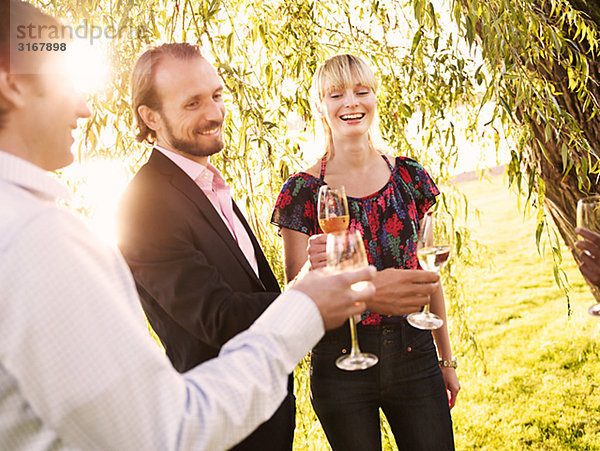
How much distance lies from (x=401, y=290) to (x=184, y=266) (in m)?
0.59

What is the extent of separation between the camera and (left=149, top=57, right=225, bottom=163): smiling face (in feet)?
6.11

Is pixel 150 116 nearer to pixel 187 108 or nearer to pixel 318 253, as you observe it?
pixel 187 108

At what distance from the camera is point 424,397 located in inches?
84.2

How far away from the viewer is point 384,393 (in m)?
2.15

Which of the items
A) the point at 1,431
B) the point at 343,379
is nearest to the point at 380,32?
the point at 343,379

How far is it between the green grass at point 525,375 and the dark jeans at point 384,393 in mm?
700

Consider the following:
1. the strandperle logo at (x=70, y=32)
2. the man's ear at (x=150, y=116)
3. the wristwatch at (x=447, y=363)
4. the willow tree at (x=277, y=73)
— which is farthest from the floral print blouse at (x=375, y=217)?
the strandperle logo at (x=70, y=32)

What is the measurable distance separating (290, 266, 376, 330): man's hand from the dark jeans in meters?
1.02

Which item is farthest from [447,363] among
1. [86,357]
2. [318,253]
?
[86,357]

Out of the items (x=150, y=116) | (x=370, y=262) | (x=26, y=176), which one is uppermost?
(x=150, y=116)

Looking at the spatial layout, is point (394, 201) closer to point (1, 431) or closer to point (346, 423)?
point (346, 423)

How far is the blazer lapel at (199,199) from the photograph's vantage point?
1742mm

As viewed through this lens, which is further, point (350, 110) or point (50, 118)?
point (350, 110)

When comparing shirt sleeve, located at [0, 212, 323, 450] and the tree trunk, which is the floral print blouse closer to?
the tree trunk
